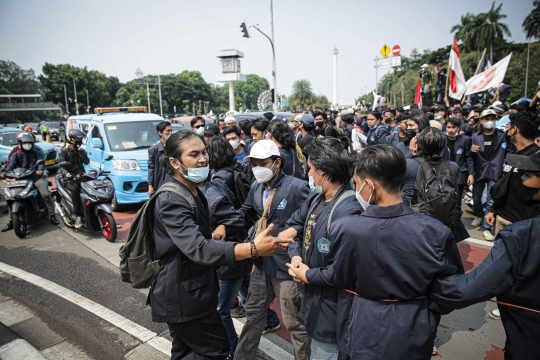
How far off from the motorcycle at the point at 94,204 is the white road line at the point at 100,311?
4.58 feet

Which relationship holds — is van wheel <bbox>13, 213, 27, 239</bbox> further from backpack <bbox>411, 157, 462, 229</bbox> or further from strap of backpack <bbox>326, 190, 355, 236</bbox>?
backpack <bbox>411, 157, 462, 229</bbox>

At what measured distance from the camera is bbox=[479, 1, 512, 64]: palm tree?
47.5 meters

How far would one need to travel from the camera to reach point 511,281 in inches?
62.1

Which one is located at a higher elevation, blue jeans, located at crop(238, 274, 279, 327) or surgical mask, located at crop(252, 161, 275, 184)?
surgical mask, located at crop(252, 161, 275, 184)

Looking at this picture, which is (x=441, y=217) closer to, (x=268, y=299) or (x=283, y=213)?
(x=283, y=213)

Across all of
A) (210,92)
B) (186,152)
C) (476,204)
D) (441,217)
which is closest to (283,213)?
(186,152)

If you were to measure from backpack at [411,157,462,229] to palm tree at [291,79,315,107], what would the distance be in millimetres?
49976

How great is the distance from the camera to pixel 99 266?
5.30m

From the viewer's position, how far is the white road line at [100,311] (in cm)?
347

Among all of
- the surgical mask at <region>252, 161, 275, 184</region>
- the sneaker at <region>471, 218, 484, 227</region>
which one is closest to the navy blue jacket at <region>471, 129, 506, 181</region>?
the sneaker at <region>471, 218, 484, 227</region>

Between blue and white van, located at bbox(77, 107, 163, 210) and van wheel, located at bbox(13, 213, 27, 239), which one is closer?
van wheel, located at bbox(13, 213, 27, 239)

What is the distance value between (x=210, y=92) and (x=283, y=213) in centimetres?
9214

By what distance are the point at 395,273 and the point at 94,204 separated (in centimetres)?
595

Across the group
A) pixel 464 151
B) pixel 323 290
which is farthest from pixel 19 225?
pixel 464 151
